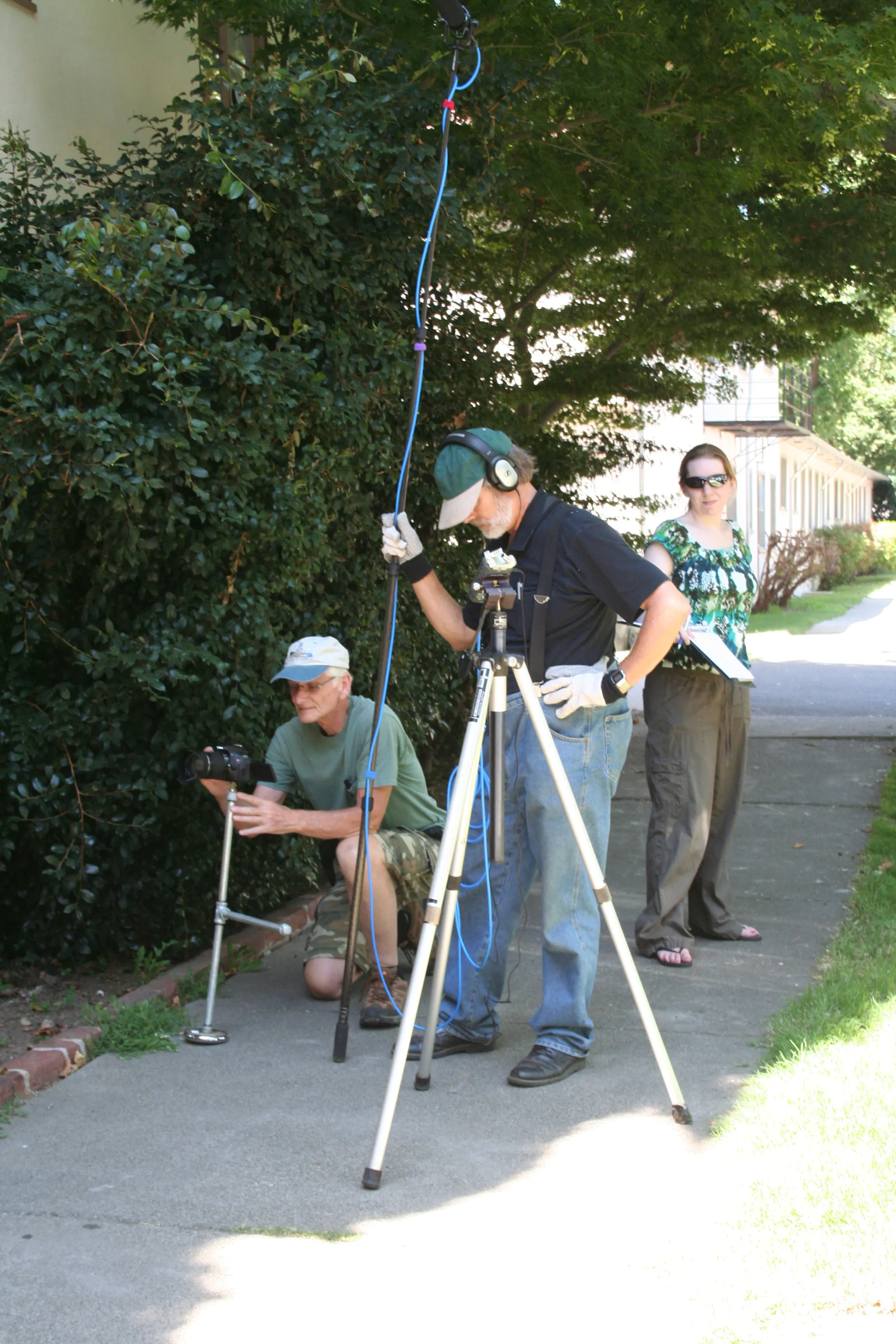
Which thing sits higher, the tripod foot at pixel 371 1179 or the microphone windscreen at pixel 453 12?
the microphone windscreen at pixel 453 12

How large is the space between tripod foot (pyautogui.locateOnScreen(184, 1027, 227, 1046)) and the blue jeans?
2.60ft

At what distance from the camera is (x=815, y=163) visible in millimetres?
8875

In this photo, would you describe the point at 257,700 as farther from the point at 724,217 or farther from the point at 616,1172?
the point at 724,217

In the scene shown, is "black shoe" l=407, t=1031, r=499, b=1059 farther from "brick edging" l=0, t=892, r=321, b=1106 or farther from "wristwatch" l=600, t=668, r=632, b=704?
"wristwatch" l=600, t=668, r=632, b=704

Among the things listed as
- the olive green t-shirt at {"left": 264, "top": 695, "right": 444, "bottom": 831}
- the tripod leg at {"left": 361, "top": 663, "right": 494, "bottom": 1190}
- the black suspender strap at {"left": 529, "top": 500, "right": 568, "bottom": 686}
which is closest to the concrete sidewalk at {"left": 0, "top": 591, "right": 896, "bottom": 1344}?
the tripod leg at {"left": 361, "top": 663, "right": 494, "bottom": 1190}

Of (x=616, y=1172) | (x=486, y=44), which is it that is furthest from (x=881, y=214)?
(x=616, y=1172)

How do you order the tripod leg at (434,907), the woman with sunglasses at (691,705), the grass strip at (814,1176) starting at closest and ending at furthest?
the grass strip at (814,1176)
the tripod leg at (434,907)
the woman with sunglasses at (691,705)

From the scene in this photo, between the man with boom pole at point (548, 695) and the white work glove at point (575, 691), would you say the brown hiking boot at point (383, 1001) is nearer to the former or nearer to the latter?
the man with boom pole at point (548, 695)

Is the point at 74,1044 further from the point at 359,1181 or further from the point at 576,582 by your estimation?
the point at 576,582

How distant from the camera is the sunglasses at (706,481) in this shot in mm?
5664

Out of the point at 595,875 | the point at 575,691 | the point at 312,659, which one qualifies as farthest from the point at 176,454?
the point at 595,875

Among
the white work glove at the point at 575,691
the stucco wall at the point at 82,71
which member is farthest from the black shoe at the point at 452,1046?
the stucco wall at the point at 82,71

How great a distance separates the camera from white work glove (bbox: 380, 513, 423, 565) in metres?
4.31

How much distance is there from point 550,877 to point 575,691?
2.10 ft
